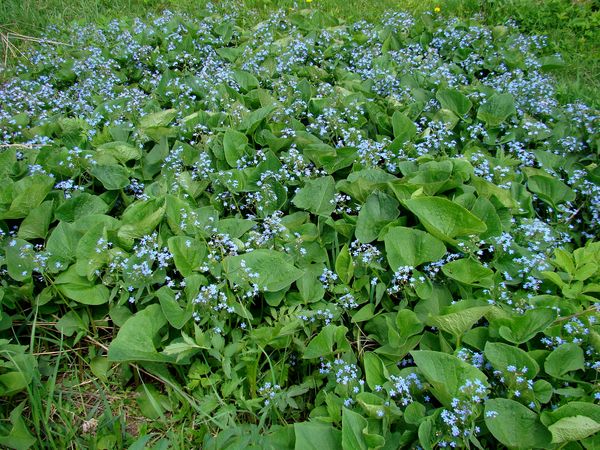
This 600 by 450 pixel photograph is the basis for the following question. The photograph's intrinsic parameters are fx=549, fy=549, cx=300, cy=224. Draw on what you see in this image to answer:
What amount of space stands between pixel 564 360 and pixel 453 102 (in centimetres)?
245

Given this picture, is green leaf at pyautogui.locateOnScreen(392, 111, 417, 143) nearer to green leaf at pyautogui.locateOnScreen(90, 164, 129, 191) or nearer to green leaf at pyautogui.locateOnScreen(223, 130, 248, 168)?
green leaf at pyautogui.locateOnScreen(223, 130, 248, 168)

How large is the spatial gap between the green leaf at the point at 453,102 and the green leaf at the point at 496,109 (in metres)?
0.13

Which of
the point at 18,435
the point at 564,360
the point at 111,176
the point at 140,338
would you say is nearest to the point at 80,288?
the point at 140,338

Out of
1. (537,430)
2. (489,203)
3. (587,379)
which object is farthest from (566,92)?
(537,430)

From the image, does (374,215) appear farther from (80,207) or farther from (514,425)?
(80,207)

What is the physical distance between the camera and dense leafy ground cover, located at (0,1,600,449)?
258 centimetres

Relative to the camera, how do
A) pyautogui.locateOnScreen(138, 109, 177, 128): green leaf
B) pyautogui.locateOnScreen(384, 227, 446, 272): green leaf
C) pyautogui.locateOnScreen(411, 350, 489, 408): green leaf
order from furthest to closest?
pyautogui.locateOnScreen(138, 109, 177, 128): green leaf, pyautogui.locateOnScreen(384, 227, 446, 272): green leaf, pyautogui.locateOnScreen(411, 350, 489, 408): green leaf

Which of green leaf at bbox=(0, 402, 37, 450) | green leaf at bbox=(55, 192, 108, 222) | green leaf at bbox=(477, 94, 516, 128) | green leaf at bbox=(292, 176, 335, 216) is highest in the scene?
green leaf at bbox=(477, 94, 516, 128)

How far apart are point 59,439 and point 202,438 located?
0.72 metres

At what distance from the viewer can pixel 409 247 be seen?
10.3ft

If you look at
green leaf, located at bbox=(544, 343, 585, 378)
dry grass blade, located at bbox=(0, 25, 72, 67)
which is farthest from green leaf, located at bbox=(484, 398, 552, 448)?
dry grass blade, located at bbox=(0, 25, 72, 67)

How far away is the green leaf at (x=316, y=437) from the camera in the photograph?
240 cm

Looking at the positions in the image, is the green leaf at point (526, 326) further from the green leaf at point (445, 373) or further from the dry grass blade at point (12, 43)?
the dry grass blade at point (12, 43)

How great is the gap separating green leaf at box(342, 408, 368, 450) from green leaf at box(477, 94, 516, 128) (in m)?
2.72
